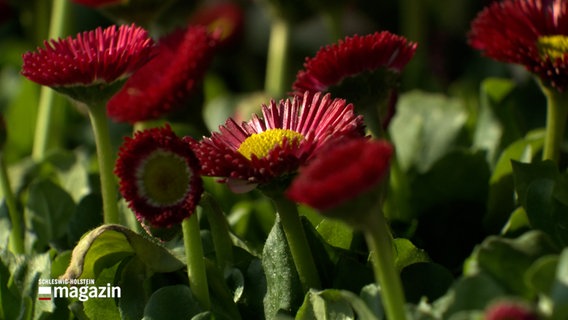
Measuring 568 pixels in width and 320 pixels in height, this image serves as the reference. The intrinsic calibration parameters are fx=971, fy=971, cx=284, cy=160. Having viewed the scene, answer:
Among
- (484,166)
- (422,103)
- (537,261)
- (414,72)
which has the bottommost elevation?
(537,261)

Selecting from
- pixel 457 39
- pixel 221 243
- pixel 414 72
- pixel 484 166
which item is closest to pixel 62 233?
pixel 221 243

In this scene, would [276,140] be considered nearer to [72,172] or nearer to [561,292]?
[561,292]

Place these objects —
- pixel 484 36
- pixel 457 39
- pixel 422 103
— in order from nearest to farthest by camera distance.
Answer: pixel 484 36
pixel 422 103
pixel 457 39

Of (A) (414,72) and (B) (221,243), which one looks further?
(A) (414,72)

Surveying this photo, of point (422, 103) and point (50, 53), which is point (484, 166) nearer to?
point (422, 103)

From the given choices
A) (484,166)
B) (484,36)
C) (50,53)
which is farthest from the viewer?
(484,166)

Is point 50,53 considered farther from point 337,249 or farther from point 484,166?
point 484,166

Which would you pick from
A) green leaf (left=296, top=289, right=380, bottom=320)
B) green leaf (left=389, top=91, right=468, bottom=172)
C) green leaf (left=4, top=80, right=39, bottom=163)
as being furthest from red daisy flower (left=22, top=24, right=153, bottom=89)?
green leaf (left=4, top=80, right=39, bottom=163)

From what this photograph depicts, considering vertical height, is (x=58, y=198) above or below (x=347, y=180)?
above

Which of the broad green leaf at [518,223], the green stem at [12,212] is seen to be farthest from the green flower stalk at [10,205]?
the broad green leaf at [518,223]
